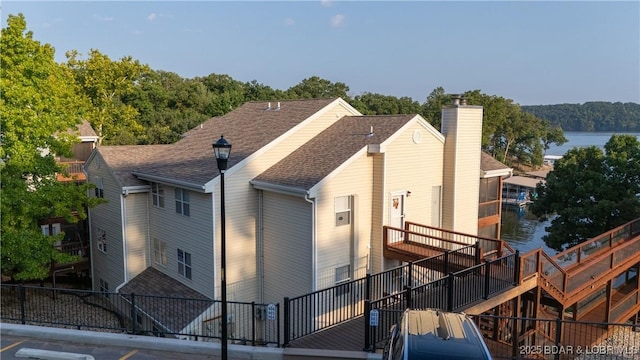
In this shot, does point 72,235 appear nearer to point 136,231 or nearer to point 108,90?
point 136,231

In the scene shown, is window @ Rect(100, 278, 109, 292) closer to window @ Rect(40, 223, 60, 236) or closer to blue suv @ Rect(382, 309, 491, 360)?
window @ Rect(40, 223, 60, 236)

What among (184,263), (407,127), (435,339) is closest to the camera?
(435,339)

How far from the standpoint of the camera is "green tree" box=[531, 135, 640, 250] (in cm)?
2552

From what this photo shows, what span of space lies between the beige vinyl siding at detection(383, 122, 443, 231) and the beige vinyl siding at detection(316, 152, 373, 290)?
0.76m

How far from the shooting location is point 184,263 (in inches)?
728

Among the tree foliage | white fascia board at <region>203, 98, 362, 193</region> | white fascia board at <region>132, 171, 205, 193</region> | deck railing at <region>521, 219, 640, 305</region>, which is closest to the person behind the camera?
deck railing at <region>521, 219, 640, 305</region>

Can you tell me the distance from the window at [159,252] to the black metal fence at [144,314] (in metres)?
1.98

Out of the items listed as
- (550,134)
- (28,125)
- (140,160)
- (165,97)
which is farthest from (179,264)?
(550,134)

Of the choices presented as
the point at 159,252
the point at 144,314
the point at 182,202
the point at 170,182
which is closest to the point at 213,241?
the point at 182,202

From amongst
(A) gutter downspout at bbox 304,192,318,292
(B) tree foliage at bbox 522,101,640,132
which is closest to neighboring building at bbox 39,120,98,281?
(A) gutter downspout at bbox 304,192,318,292

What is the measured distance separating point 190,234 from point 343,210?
583 centimetres

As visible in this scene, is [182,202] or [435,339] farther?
[182,202]

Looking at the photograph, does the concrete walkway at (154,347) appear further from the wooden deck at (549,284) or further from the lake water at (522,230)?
the lake water at (522,230)

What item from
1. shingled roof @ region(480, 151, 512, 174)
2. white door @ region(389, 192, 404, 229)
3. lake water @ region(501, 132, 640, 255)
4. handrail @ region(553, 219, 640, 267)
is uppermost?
shingled roof @ region(480, 151, 512, 174)
